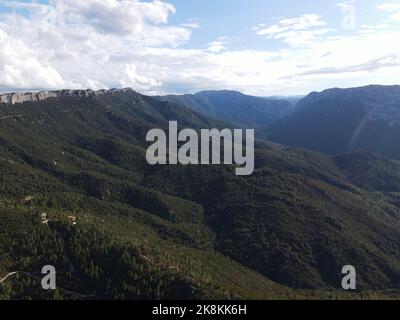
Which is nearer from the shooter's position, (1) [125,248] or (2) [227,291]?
(2) [227,291]

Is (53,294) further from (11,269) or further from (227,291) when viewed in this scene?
(227,291)

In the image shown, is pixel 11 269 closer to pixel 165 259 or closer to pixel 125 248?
pixel 125 248

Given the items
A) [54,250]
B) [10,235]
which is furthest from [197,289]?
[10,235]

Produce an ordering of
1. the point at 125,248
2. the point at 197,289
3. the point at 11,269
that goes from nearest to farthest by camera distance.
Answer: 1. the point at 197,289
2. the point at 11,269
3. the point at 125,248

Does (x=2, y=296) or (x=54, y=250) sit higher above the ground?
(x=54, y=250)
